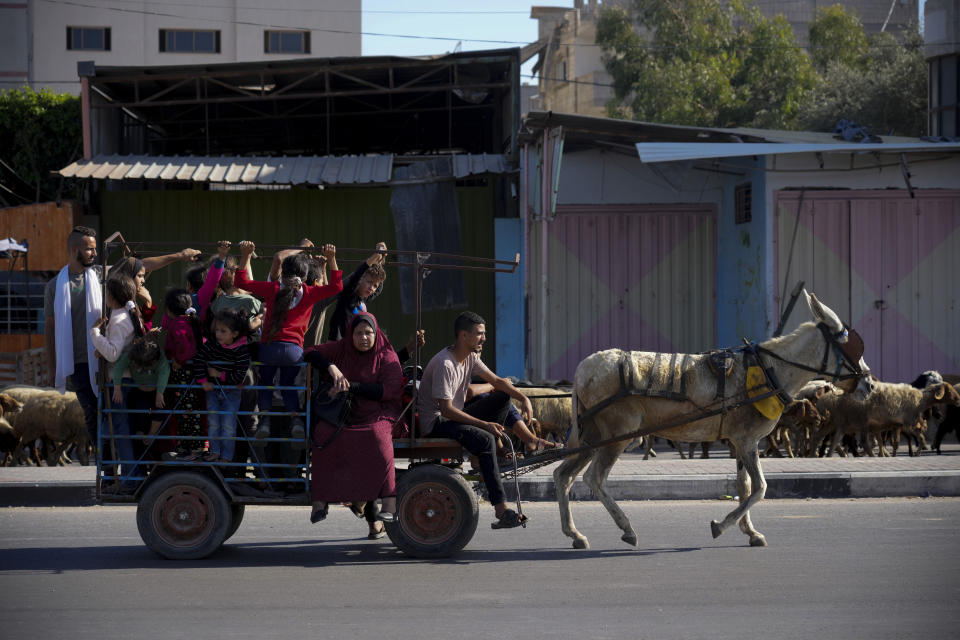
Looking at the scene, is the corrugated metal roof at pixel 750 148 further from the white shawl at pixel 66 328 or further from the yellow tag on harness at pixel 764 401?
the white shawl at pixel 66 328

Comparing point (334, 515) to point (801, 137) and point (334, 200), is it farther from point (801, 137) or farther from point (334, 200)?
point (801, 137)

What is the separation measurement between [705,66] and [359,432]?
35.8 m

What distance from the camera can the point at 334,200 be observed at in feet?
56.3

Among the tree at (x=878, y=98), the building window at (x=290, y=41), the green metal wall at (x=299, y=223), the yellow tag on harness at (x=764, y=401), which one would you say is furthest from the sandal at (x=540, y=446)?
the building window at (x=290, y=41)

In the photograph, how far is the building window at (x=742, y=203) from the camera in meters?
15.7

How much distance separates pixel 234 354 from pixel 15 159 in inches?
736

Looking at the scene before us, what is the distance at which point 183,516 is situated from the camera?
7355 mm

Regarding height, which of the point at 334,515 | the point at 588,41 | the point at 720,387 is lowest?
the point at 334,515

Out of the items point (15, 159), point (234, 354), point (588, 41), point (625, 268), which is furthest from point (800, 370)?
point (588, 41)

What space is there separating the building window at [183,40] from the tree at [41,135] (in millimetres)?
17642

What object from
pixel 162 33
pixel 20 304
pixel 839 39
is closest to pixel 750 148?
pixel 20 304

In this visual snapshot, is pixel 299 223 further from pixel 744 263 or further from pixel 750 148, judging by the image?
pixel 750 148

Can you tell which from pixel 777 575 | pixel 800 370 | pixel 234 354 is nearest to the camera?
pixel 777 575

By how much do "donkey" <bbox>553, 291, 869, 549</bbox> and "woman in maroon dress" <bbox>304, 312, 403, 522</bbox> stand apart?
1.41 metres
